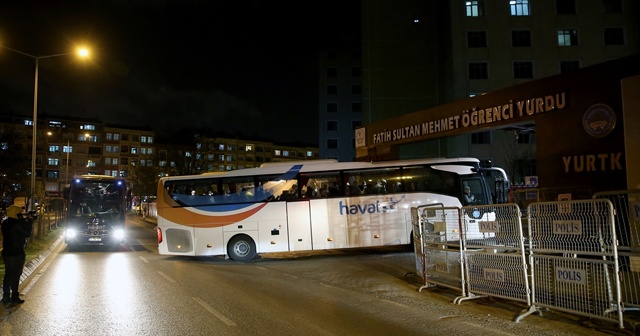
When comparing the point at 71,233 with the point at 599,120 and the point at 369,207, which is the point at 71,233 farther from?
the point at 599,120

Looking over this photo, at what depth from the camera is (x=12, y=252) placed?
9734 mm

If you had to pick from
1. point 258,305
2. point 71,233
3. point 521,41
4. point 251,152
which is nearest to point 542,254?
point 258,305

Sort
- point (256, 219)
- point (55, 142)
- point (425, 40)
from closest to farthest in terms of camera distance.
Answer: point (256, 219)
point (425, 40)
point (55, 142)

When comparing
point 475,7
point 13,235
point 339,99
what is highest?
point 475,7

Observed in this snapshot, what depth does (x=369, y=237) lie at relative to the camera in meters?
18.0

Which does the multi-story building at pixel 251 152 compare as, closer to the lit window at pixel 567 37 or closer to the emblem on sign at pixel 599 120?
the lit window at pixel 567 37

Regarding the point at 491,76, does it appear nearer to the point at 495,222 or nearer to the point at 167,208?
the point at 167,208

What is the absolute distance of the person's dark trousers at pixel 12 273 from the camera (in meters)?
9.70

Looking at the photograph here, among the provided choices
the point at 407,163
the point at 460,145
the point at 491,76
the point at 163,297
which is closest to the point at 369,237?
the point at 407,163

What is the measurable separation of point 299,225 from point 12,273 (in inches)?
379

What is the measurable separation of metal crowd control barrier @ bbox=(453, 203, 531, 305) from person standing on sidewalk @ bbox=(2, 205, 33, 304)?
8.74 m

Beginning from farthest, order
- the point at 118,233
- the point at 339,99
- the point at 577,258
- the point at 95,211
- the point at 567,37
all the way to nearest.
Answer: the point at 339,99, the point at 567,37, the point at 95,211, the point at 118,233, the point at 577,258

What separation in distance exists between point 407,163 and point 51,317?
12820mm

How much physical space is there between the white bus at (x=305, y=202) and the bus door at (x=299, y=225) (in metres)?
0.04
